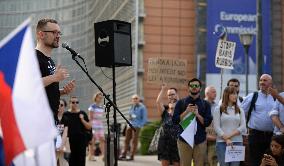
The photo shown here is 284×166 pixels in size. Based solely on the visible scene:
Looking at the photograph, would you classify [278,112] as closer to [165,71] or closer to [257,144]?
[257,144]

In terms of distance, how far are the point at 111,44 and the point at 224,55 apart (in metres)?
3.28

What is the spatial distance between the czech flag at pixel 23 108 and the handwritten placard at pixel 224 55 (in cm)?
902

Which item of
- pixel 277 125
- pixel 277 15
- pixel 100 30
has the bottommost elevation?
pixel 277 125

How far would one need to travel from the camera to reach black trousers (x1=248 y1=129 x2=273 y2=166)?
29.7ft

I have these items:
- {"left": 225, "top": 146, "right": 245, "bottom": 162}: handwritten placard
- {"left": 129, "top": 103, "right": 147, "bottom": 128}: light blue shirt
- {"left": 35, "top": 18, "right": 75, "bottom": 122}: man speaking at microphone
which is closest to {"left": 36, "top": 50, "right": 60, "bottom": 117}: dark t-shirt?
{"left": 35, "top": 18, "right": 75, "bottom": 122}: man speaking at microphone

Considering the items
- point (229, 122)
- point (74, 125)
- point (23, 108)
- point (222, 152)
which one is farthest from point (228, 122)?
point (23, 108)

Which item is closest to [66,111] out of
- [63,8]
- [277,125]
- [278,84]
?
[277,125]

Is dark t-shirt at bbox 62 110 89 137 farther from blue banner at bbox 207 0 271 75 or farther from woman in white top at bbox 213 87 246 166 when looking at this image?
blue banner at bbox 207 0 271 75

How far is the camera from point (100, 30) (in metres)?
9.33

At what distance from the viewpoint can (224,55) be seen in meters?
11.9

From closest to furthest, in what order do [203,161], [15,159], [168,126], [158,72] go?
[15,159] < [203,161] < [168,126] < [158,72]

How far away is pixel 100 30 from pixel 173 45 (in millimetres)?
21547

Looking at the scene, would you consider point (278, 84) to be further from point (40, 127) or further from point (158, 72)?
point (40, 127)

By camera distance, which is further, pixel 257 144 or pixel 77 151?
pixel 77 151
